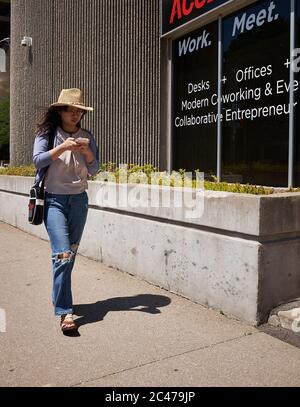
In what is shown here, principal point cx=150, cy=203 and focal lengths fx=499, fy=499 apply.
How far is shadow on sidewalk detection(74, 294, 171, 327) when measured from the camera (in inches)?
168

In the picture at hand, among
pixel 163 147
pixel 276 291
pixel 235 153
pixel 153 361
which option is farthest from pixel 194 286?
pixel 163 147

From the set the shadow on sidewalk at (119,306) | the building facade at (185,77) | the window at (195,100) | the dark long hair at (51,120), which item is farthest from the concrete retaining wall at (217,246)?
the window at (195,100)

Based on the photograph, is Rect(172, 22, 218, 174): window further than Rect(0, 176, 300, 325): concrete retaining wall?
Yes

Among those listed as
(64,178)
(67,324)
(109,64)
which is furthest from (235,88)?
(67,324)

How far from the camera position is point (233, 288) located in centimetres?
407

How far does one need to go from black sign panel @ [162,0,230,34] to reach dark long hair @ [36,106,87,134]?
15.3 feet

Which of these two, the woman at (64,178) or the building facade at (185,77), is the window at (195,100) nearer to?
the building facade at (185,77)

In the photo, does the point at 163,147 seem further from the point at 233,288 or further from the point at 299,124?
the point at 233,288

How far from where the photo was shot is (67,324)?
151 inches

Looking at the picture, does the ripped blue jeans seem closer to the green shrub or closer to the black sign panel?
the green shrub

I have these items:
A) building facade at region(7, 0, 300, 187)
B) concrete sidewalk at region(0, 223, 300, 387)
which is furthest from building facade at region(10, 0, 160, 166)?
concrete sidewalk at region(0, 223, 300, 387)

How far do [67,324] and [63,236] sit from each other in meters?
0.68

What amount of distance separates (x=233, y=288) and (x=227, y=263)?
210 mm

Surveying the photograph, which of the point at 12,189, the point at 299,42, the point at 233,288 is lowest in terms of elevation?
the point at 233,288
